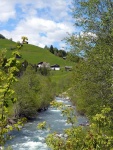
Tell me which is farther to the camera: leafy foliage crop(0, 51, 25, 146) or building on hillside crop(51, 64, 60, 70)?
building on hillside crop(51, 64, 60, 70)

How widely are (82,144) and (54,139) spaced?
0.87 metres

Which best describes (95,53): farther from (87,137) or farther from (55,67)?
(55,67)

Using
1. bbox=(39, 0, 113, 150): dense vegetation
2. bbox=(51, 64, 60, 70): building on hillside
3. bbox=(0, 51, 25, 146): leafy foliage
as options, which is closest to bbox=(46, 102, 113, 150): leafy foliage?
bbox=(0, 51, 25, 146): leafy foliage

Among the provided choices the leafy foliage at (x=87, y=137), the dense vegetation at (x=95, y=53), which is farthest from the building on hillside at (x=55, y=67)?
the leafy foliage at (x=87, y=137)

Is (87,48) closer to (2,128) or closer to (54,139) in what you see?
(54,139)

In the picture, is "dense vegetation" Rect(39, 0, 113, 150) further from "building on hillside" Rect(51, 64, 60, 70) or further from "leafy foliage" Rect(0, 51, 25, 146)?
"building on hillside" Rect(51, 64, 60, 70)

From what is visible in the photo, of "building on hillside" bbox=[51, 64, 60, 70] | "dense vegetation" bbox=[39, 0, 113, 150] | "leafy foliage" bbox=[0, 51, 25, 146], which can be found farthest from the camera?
"building on hillside" bbox=[51, 64, 60, 70]

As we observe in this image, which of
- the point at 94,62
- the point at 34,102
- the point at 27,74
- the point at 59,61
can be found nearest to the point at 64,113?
the point at 94,62

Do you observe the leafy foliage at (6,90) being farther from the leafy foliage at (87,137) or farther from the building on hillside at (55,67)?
the building on hillside at (55,67)

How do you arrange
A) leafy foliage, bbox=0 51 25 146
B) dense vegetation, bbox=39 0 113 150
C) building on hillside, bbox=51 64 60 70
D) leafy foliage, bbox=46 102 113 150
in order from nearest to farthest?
leafy foliage, bbox=0 51 25 146 < leafy foliage, bbox=46 102 113 150 < dense vegetation, bbox=39 0 113 150 < building on hillside, bbox=51 64 60 70

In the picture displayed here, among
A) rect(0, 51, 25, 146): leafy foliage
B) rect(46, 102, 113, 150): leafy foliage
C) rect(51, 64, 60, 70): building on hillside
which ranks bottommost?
rect(46, 102, 113, 150): leafy foliage

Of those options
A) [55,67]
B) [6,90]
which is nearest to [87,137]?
[6,90]

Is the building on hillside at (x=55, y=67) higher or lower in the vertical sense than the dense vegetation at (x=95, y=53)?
higher

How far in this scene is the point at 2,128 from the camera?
519 centimetres
